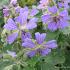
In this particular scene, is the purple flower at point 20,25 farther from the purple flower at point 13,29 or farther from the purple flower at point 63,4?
the purple flower at point 63,4

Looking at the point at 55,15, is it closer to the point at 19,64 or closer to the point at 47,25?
the point at 47,25

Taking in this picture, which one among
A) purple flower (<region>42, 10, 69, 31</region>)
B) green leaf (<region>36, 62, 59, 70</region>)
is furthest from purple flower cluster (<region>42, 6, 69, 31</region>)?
green leaf (<region>36, 62, 59, 70</region>)

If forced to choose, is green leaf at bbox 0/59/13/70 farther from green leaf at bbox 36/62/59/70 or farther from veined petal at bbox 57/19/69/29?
veined petal at bbox 57/19/69/29

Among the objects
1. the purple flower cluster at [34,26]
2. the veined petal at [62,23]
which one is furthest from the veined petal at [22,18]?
the veined petal at [62,23]

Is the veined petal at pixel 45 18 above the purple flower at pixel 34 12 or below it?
below

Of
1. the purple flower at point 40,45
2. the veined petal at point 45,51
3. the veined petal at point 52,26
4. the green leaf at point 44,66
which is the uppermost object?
the veined petal at point 52,26

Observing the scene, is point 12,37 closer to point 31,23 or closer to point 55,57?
point 31,23

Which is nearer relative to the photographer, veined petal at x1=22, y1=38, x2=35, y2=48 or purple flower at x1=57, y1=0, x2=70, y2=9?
veined petal at x1=22, y1=38, x2=35, y2=48
